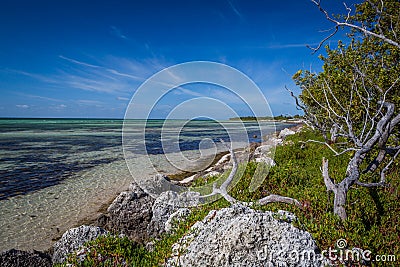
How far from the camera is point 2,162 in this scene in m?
22.9

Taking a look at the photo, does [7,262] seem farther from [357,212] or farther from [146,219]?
[357,212]

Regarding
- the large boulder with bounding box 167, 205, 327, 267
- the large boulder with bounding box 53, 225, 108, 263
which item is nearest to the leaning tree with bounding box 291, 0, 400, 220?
the large boulder with bounding box 167, 205, 327, 267

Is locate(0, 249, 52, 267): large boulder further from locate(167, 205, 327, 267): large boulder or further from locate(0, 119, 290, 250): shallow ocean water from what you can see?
locate(167, 205, 327, 267): large boulder

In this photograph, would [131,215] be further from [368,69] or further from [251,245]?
[368,69]

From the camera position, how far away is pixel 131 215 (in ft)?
31.7

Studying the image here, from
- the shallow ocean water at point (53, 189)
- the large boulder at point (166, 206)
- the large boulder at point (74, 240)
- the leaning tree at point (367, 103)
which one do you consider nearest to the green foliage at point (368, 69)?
the leaning tree at point (367, 103)

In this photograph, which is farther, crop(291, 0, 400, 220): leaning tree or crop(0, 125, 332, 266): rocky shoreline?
crop(291, 0, 400, 220): leaning tree

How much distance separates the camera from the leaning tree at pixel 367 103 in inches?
267

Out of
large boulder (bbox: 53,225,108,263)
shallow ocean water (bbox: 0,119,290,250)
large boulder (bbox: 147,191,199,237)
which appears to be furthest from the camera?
shallow ocean water (bbox: 0,119,290,250)

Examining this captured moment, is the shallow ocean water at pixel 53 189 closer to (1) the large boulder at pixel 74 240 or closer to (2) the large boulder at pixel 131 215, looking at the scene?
(2) the large boulder at pixel 131 215

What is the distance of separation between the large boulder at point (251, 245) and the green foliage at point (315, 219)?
1.76 ft

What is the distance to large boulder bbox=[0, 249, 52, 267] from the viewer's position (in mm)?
6160

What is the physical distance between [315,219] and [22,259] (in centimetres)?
709

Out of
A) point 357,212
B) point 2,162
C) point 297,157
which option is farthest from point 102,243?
point 2,162
